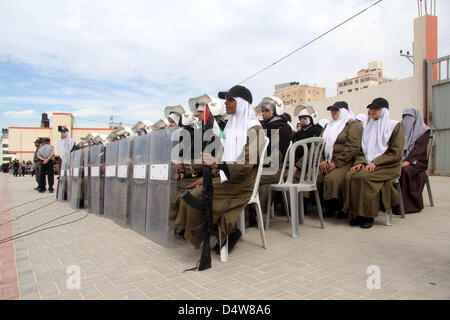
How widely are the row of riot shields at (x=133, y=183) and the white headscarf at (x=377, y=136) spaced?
2800mm

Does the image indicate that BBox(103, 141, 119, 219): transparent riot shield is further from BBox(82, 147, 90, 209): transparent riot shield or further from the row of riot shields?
BBox(82, 147, 90, 209): transparent riot shield

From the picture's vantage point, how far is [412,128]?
16.8 ft

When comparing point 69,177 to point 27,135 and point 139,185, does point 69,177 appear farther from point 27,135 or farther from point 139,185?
point 27,135

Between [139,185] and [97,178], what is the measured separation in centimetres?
180

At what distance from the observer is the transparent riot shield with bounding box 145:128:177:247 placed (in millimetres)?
3346

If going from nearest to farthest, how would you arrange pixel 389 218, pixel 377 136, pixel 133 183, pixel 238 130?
pixel 238 130
pixel 389 218
pixel 133 183
pixel 377 136

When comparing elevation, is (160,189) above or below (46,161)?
below

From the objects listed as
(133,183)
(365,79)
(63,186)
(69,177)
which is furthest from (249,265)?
(365,79)

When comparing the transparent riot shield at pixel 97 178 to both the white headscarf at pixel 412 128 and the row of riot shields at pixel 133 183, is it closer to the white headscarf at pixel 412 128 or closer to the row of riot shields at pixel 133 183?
the row of riot shields at pixel 133 183

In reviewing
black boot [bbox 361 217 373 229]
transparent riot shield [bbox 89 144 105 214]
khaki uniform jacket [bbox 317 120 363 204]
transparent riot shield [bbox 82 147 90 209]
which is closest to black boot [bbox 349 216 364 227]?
black boot [bbox 361 217 373 229]

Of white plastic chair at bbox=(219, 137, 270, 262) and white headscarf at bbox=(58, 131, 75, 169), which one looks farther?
white headscarf at bbox=(58, 131, 75, 169)

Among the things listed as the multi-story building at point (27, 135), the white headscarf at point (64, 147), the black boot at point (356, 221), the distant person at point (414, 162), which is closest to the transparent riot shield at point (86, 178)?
the white headscarf at point (64, 147)

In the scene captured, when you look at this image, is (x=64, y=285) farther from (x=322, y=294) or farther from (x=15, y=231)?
(x=15, y=231)

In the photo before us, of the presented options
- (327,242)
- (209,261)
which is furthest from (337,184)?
(209,261)
